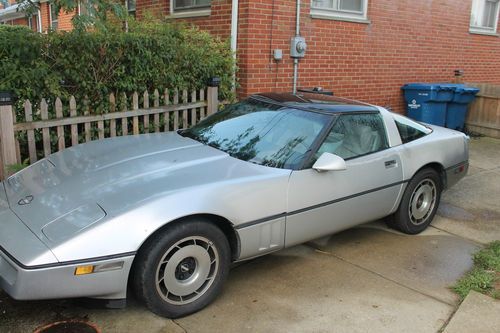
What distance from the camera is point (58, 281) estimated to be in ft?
8.63

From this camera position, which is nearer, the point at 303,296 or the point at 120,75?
the point at 303,296

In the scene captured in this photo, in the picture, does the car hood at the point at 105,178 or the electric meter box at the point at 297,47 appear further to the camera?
the electric meter box at the point at 297,47

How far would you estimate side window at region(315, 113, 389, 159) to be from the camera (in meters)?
3.93

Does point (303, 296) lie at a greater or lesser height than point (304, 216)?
lesser

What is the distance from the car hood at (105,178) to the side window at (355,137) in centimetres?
75

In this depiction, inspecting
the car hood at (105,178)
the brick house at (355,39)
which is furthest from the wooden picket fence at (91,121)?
the brick house at (355,39)

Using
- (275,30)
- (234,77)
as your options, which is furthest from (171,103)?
(275,30)

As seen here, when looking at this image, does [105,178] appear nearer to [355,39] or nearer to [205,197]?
[205,197]

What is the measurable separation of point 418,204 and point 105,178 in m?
3.07

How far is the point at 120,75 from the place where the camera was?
548 cm

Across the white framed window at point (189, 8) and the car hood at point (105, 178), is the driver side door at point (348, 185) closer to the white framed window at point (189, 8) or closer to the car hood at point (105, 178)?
the car hood at point (105, 178)

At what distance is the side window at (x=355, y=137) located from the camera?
3.93 meters

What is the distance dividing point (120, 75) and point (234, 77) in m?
1.91

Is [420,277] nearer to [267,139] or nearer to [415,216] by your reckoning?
[415,216]
